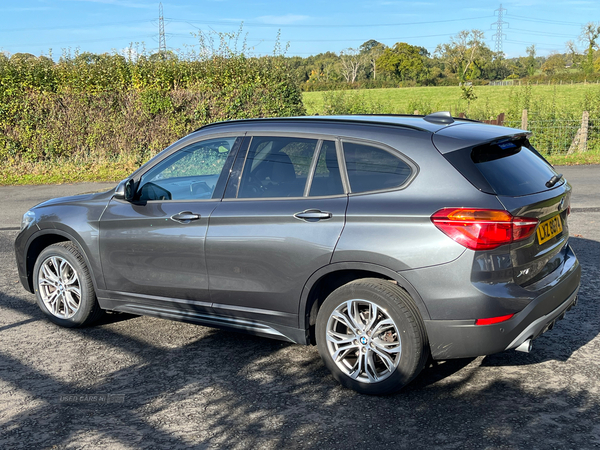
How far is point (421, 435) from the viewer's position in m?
3.42

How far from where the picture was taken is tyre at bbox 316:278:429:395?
12.4 ft

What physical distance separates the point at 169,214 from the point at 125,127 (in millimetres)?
14383

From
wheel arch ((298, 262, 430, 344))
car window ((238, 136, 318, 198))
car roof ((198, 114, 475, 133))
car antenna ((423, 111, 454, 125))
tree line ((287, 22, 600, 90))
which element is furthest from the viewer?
tree line ((287, 22, 600, 90))

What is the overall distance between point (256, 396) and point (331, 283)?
2.92 feet

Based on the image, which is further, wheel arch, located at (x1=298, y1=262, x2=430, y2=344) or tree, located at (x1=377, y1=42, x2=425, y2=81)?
tree, located at (x1=377, y1=42, x2=425, y2=81)

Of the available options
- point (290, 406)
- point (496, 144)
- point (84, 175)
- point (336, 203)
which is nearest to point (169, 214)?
point (336, 203)

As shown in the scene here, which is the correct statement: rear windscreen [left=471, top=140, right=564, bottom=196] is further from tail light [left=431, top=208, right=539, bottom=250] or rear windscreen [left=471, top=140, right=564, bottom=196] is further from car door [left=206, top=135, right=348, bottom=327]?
car door [left=206, top=135, right=348, bottom=327]

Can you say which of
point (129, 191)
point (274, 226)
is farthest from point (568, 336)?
point (129, 191)

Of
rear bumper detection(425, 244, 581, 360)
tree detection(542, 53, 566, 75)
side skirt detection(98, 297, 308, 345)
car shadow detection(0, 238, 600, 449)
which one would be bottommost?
car shadow detection(0, 238, 600, 449)

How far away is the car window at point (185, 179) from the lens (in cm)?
471

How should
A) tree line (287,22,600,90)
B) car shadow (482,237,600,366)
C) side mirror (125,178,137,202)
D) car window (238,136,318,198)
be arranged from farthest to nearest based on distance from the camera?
tree line (287,22,600,90)
side mirror (125,178,137,202)
car shadow (482,237,600,366)
car window (238,136,318,198)

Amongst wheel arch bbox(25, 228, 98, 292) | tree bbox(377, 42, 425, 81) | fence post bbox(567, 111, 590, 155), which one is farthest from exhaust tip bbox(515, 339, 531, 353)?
tree bbox(377, 42, 425, 81)

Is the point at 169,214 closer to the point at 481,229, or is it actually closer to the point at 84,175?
the point at 481,229

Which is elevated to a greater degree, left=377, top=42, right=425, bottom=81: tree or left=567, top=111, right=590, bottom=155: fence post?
left=377, top=42, right=425, bottom=81: tree
